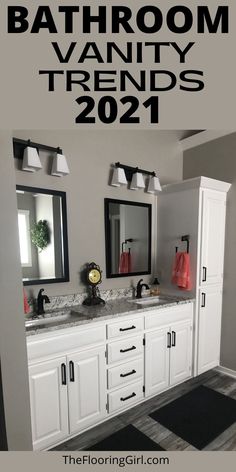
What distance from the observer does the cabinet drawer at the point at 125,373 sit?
1840mm

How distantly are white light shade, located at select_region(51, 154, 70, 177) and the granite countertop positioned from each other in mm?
1134

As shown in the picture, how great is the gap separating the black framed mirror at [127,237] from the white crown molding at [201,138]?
91 cm

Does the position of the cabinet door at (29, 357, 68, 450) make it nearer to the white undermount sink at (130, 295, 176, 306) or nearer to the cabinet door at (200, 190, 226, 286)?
the white undermount sink at (130, 295, 176, 306)

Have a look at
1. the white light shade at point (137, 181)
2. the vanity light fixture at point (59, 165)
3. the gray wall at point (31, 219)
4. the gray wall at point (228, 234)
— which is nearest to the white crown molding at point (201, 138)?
the gray wall at point (228, 234)

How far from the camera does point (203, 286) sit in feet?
7.90

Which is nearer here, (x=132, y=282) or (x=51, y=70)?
(x=51, y=70)

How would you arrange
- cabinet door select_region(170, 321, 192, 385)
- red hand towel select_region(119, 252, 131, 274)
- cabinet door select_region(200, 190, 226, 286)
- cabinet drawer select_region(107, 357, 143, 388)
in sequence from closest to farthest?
1. cabinet drawer select_region(107, 357, 143, 388)
2. cabinet door select_region(170, 321, 192, 385)
3. cabinet door select_region(200, 190, 226, 286)
4. red hand towel select_region(119, 252, 131, 274)

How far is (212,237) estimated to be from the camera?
2.44 metres

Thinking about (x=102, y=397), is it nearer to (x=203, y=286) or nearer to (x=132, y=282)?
(x=132, y=282)

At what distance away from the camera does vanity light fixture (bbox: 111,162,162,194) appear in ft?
7.57

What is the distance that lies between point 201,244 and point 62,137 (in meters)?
1.62

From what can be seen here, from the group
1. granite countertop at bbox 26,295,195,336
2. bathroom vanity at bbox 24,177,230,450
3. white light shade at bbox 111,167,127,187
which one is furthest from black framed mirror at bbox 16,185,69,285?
white light shade at bbox 111,167,127,187

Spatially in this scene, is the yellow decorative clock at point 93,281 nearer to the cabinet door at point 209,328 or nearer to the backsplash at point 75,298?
the backsplash at point 75,298
